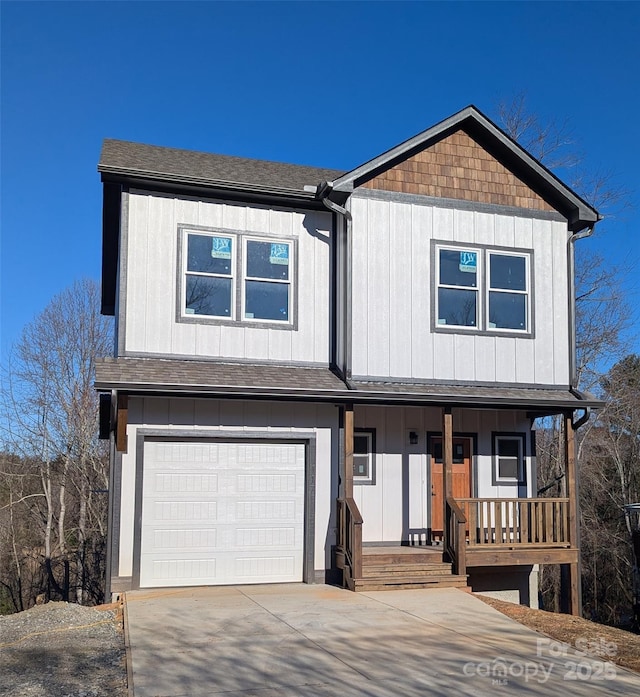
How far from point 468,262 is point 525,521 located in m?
4.33

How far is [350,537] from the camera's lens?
1173 centimetres

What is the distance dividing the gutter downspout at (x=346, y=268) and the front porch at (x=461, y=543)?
92 centimetres

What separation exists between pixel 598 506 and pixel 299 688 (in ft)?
73.6

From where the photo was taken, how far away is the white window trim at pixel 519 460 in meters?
14.0

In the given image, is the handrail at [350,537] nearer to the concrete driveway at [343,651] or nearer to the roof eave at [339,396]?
the concrete driveway at [343,651]

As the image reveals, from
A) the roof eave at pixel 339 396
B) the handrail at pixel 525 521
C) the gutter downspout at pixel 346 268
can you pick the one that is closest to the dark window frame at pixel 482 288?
Answer: the roof eave at pixel 339 396

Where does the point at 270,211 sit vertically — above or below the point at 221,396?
above

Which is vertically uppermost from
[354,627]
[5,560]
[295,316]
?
[295,316]

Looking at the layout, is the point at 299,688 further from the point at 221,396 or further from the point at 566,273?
the point at 566,273

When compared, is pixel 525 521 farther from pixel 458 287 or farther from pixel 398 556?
pixel 458 287

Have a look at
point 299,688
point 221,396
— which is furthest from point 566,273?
point 299,688

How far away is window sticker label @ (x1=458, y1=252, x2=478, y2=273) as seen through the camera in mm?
13469

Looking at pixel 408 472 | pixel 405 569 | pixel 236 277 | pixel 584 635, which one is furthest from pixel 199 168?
pixel 584 635

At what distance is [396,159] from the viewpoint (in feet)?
43.4
